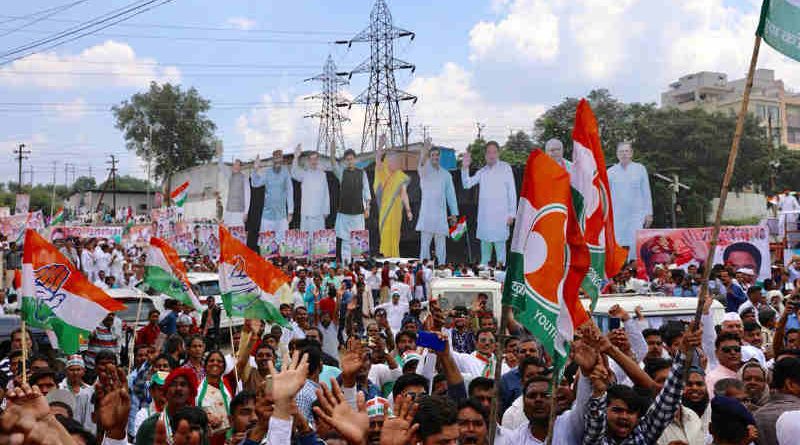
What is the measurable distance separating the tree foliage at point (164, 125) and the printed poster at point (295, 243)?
140ft

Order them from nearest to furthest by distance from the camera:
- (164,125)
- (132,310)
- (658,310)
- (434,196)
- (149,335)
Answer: (658,310)
(149,335)
(132,310)
(434,196)
(164,125)

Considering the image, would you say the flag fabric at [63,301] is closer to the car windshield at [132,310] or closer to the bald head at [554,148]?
the bald head at [554,148]

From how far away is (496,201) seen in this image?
19328mm

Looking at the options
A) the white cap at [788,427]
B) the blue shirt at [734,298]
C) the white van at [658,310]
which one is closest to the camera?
the white cap at [788,427]

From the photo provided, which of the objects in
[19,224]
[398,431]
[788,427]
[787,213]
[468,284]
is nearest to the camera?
[398,431]

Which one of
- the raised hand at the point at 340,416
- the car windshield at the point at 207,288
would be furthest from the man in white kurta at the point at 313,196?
the raised hand at the point at 340,416

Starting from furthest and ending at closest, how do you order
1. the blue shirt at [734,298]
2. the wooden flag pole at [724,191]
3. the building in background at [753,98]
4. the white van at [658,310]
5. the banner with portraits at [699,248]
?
the building in background at [753,98], the banner with portraits at [699,248], the blue shirt at [734,298], the white van at [658,310], the wooden flag pole at [724,191]

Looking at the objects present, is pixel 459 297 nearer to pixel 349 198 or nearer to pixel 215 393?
pixel 215 393

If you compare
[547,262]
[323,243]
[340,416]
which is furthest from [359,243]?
[340,416]

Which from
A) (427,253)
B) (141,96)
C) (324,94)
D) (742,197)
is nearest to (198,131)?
(141,96)

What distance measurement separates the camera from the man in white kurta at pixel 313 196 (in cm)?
2344

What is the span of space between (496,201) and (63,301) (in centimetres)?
1271

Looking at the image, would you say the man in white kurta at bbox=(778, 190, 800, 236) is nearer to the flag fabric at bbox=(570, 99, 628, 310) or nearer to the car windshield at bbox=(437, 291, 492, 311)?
the car windshield at bbox=(437, 291, 492, 311)

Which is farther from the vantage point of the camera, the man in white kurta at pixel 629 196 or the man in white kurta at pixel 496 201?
the man in white kurta at pixel 496 201
